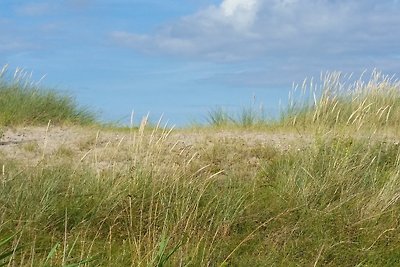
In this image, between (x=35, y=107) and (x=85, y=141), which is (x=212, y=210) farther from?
(x=35, y=107)

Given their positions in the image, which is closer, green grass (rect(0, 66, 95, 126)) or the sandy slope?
the sandy slope

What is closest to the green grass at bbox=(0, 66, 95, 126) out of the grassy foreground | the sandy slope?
the sandy slope

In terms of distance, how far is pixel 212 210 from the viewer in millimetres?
5918

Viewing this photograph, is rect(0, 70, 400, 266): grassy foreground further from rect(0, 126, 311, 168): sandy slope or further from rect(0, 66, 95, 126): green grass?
rect(0, 66, 95, 126): green grass

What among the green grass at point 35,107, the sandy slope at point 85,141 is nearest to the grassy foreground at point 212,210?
the sandy slope at point 85,141

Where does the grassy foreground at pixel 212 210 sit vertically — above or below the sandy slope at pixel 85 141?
below

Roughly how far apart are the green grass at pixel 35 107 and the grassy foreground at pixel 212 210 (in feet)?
15.1

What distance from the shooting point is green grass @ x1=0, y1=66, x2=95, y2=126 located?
38.8ft

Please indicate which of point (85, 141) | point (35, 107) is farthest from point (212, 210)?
point (35, 107)

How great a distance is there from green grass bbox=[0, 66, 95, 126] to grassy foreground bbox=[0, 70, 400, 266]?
4.60m

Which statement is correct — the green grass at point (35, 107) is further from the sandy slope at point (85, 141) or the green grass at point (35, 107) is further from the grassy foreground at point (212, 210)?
the grassy foreground at point (212, 210)

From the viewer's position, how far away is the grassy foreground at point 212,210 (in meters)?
5.13

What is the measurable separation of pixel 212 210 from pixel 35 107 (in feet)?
23.5

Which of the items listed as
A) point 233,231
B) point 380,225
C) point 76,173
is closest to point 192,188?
point 233,231
